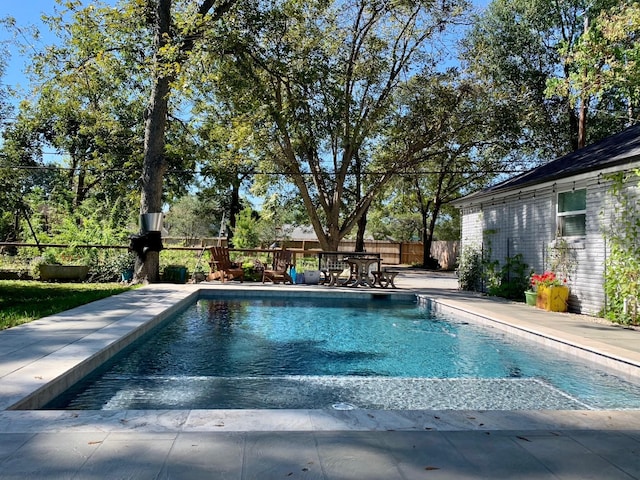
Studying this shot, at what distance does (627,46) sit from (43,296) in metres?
11.5

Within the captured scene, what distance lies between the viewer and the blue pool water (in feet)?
12.9

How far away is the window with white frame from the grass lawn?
27.6ft

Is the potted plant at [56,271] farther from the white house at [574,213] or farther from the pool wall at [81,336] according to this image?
the white house at [574,213]

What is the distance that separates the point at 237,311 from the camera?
9117 mm

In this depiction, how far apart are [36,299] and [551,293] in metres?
8.90

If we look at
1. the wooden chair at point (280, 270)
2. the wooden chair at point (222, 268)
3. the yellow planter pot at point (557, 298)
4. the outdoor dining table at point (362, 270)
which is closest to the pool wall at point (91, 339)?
the wooden chair at point (222, 268)

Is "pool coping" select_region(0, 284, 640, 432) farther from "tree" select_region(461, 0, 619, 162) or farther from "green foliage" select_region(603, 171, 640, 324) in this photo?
"tree" select_region(461, 0, 619, 162)

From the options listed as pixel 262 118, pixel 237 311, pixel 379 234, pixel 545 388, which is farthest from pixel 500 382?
pixel 379 234

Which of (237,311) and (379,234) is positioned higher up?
(379,234)

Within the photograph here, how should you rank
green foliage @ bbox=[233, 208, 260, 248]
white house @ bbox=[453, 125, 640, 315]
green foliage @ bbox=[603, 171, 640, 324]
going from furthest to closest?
green foliage @ bbox=[233, 208, 260, 248], white house @ bbox=[453, 125, 640, 315], green foliage @ bbox=[603, 171, 640, 324]

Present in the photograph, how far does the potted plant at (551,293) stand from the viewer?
27.3 ft

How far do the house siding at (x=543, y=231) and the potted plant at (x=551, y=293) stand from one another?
18 cm

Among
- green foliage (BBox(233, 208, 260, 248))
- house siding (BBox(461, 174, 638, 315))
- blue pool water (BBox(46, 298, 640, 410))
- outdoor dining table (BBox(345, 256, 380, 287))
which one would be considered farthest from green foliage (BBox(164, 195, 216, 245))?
blue pool water (BBox(46, 298, 640, 410))

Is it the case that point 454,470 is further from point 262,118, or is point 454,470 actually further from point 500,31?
point 500,31
